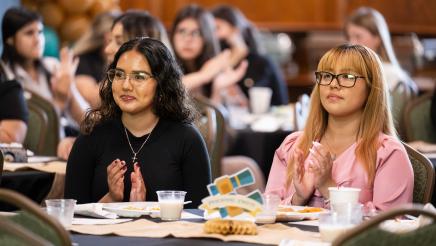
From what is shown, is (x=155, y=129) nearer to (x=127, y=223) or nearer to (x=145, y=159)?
(x=145, y=159)

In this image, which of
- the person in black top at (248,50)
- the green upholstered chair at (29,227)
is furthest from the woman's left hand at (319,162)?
the person in black top at (248,50)

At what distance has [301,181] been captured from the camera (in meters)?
3.52

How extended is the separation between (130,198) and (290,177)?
57 cm

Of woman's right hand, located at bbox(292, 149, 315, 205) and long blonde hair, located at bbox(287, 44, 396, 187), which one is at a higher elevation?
long blonde hair, located at bbox(287, 44, 396, 187)

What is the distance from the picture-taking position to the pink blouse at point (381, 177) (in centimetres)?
346

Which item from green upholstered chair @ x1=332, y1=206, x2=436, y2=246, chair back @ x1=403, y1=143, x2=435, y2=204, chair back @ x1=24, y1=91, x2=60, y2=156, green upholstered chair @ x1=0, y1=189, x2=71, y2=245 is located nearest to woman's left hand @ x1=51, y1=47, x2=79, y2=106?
chair back @ x1=24, y1=91, x2=60, y2=156

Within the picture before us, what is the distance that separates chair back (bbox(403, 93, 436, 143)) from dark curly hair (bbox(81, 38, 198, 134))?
95.7 inches

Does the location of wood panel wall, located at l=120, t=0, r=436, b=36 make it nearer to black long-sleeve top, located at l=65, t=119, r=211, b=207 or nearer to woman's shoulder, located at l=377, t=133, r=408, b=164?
black long-sleeve top, located at l=65, t=119, r=211, b=207

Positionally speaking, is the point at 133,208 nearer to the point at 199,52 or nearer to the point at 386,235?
the point at 386,235

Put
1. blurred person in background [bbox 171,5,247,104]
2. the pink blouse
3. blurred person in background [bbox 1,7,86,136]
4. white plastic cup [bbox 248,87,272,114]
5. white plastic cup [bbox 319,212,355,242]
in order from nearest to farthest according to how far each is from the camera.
Result: white plastic cup [bbox 319,212,355,242]
the pink blouse
blurred person in background [bbox 1,7,86,136]
blurred person in background [bbox 171,5,247,104]
white plastic cup [bbox 248,87,272,114]

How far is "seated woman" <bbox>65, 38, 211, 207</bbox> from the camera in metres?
3.71

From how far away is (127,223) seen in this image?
9.84ft

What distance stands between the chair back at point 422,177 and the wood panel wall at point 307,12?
6638mm

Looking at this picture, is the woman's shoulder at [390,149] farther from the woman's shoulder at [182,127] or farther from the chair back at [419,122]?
the chair back at [419,122]
